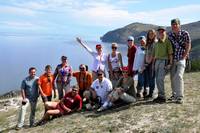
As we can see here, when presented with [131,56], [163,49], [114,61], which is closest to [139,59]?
[131,56]

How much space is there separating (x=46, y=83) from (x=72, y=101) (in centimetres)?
137

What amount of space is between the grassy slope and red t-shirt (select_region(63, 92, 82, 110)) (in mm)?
574

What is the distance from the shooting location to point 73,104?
58.9 ft

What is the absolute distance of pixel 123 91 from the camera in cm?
1700

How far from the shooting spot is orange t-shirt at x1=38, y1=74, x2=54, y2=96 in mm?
17984

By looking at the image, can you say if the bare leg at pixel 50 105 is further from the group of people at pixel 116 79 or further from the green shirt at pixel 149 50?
the green shirt at pixel 149 50

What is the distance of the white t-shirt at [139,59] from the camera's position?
55.3ft

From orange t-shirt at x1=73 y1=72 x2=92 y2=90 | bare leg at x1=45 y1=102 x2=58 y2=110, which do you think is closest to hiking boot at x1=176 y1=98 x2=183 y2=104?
orange t-shirt at x1=73 y1=72 x2=92 y2=90

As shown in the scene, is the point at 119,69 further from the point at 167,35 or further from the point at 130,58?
the point at 167,35

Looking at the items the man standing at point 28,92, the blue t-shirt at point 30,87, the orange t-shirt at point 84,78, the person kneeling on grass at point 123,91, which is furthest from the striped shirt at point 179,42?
the blue t-shirt at point 30,87

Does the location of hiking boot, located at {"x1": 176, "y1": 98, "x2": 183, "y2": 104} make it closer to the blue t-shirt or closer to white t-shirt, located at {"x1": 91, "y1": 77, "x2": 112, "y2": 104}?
white t-shirt, located at {"x1": 91, "y1": 77, "x2": 112, "y2": 104}

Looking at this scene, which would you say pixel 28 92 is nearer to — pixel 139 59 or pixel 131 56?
pixel 131 56

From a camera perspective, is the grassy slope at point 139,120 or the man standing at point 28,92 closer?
the grassy slope at point 139,120

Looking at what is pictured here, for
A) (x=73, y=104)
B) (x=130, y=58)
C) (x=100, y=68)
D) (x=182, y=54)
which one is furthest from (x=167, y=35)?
(x=73, y=104)
